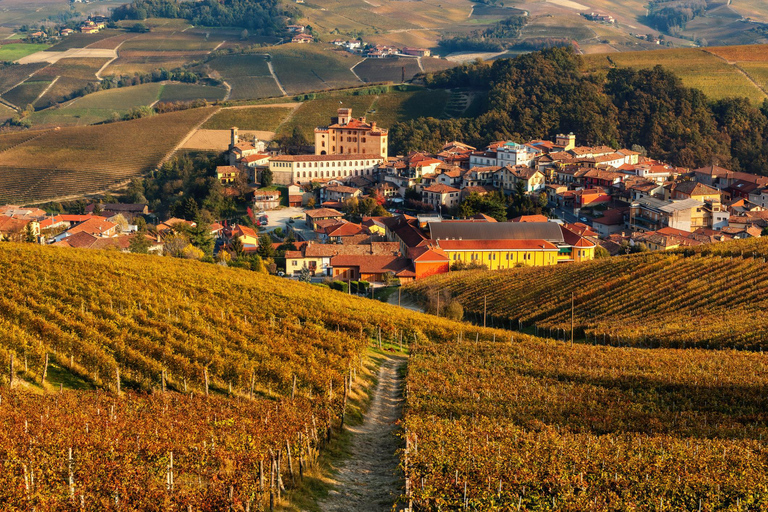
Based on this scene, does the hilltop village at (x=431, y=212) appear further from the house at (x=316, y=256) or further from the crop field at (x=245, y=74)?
the crop field at (x=245, y=74)

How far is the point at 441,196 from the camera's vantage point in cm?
7206

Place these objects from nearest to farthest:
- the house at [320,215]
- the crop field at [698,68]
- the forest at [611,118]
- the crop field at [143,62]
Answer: the house at [320,215]
the forest at [611,118]
the crop field at [698,68]
the crop field at [143,62]

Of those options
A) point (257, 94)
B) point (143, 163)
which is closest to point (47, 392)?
point (143, 163)

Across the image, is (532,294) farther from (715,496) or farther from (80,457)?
(80,457)

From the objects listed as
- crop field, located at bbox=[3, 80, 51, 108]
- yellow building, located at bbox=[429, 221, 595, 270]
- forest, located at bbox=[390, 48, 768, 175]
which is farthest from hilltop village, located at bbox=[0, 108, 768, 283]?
crop field, located at bbox=[3, 80, 51, 108]

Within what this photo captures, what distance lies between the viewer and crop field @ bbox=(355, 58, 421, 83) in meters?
152

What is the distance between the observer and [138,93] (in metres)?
146

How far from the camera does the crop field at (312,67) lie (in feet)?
496

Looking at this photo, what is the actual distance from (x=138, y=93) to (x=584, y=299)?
123034mm

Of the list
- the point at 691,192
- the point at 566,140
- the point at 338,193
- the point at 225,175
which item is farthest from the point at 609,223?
the point at 225,175

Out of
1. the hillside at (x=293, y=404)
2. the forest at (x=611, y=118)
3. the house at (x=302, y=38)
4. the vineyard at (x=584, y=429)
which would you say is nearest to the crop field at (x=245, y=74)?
the house at (x=302, y=38)

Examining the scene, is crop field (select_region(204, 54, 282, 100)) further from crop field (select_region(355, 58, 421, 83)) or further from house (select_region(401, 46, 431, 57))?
house (select_region(401, 46, 431, 57))

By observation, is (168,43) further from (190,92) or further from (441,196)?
(441,196)

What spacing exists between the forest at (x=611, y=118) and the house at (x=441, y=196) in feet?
63.0
